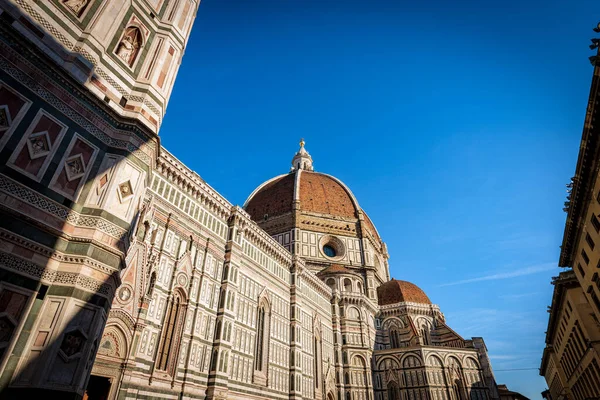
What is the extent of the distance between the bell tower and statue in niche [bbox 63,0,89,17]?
0.03 m

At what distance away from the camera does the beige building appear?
15.2m

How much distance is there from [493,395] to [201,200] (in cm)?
3483

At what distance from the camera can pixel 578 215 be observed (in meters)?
18.2

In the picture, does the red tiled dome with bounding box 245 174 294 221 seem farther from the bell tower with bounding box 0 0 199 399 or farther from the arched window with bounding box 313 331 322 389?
the bell tower with bounding box 0 0 199 399

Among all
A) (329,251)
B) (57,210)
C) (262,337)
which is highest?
(329,251)

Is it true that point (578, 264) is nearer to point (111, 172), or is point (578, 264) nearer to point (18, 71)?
point (111, 172)

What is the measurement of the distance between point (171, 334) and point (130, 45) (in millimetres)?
14377

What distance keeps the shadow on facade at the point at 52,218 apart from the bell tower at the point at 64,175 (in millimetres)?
19

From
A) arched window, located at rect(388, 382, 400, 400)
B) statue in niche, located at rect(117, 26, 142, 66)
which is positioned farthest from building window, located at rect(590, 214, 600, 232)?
arched window, located at rect(388, 382, 400, 400)

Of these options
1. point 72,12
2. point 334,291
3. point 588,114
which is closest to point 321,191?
point 334,291

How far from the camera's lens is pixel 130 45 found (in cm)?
983

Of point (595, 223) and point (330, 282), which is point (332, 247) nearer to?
point (330, 282)

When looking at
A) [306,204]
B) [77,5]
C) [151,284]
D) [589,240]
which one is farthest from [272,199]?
[77,5]

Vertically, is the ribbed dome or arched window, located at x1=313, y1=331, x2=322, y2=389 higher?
the ribbed dome
